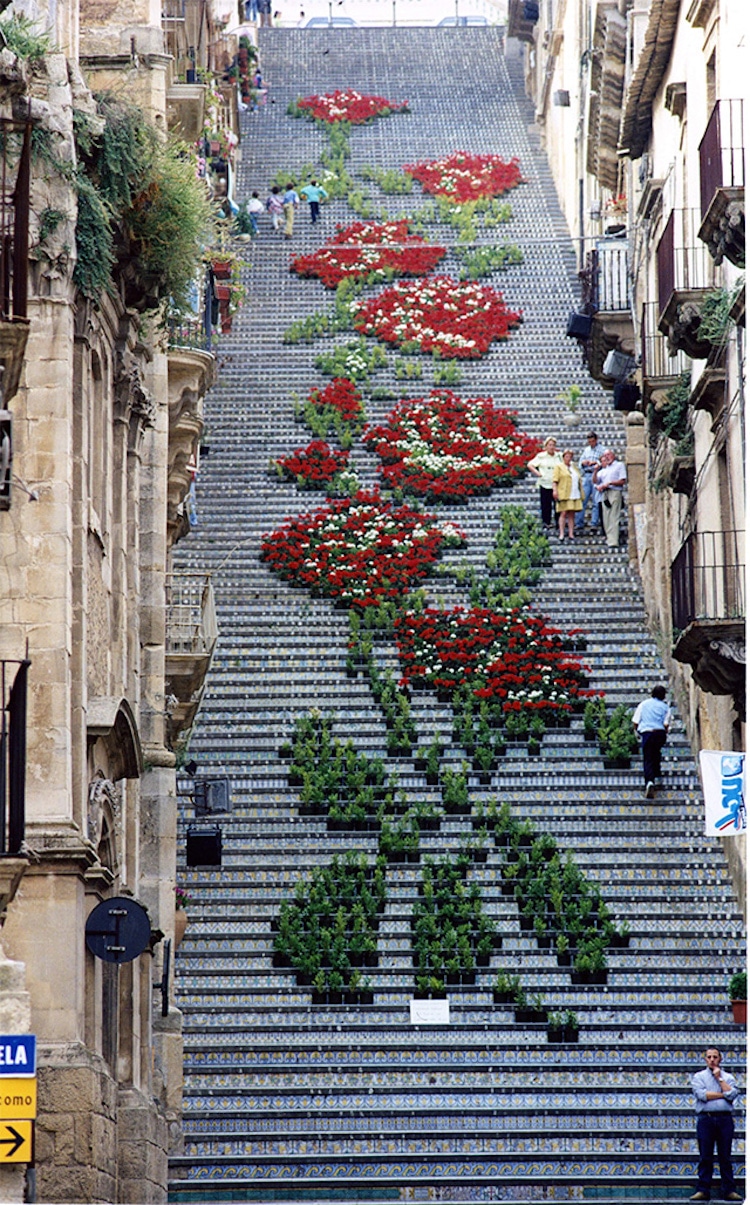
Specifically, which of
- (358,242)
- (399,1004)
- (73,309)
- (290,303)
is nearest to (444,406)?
(290,303)

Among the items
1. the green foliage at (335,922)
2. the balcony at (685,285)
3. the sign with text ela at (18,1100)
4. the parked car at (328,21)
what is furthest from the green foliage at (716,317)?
the parked car at (328,21)

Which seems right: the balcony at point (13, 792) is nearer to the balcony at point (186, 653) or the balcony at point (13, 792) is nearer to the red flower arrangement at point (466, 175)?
the balcony at point (186, 653)

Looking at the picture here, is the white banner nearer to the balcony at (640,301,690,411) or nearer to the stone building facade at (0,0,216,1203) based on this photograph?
the stone building facade at (0,0,216,1203)

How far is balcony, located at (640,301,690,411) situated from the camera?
91.9 ft

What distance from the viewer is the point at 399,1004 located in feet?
71.3

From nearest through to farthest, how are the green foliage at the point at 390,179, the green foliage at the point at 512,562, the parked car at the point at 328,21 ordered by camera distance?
1. the green foliage at the point at 512,562
2. the green foliage at the point at 390,179
3. the parked car at the point at 328,21

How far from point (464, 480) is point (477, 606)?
392cm

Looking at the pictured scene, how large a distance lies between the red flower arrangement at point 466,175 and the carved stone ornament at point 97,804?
29.2 metres

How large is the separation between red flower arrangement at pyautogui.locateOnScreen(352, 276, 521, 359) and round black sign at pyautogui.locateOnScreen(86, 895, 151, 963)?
22.8 m

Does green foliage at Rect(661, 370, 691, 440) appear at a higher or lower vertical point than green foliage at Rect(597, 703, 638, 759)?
higher

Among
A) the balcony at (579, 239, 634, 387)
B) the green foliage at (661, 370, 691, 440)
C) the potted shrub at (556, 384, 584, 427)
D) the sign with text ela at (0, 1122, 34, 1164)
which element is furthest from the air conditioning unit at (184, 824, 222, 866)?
the potted shrub at (556, 384, 584, 427)

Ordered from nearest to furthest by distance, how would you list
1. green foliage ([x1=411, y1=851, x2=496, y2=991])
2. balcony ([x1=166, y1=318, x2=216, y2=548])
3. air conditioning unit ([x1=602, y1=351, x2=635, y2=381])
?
green foliage ([x1=411, y1=851, x2=496, y2=991]) → balcony ([x1=166, y1=318, x2=216, y2=548]) → air conditioning unit ([x1=602, y1=351, x2=635, y2=381])

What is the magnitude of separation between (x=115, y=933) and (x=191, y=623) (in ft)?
26.2

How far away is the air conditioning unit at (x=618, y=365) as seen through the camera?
3212cm
